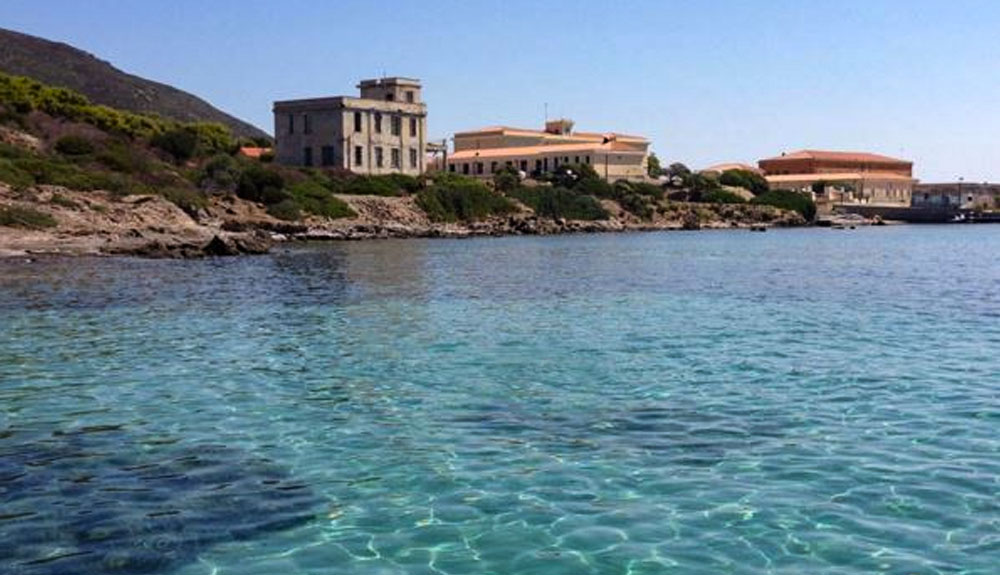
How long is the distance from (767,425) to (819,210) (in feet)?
534

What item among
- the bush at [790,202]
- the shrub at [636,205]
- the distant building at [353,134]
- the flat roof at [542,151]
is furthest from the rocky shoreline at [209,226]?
the bush at [790,202]

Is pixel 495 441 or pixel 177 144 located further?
pixel 177 144

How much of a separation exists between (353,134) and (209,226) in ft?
145

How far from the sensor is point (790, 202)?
157750 mm

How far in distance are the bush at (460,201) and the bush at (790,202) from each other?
55.6 m

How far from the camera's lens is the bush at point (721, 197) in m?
149

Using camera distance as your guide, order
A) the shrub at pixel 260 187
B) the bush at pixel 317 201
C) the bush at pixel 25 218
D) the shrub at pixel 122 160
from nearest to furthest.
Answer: the bush at pixel 25 218 → the shrub at pixel 122 160 → the shrub at pixel 260 187 → the bush at pixel 317 201

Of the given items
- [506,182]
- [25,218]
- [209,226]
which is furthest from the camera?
[506,182]

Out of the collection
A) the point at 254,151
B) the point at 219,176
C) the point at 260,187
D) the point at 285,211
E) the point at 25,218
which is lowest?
the point at 25,218

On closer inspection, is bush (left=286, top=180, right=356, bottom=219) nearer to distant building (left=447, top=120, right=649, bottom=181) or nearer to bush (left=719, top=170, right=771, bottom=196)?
distant building (left=447, top=120, right=649, bottom=181)

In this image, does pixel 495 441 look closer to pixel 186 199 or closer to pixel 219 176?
pixel 186 199

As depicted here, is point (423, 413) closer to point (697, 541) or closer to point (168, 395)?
point (168, 395)

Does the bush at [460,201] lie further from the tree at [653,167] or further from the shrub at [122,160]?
the tree at [653,167]

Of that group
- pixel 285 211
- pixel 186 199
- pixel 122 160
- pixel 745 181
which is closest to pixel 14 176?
pixel 186 199
